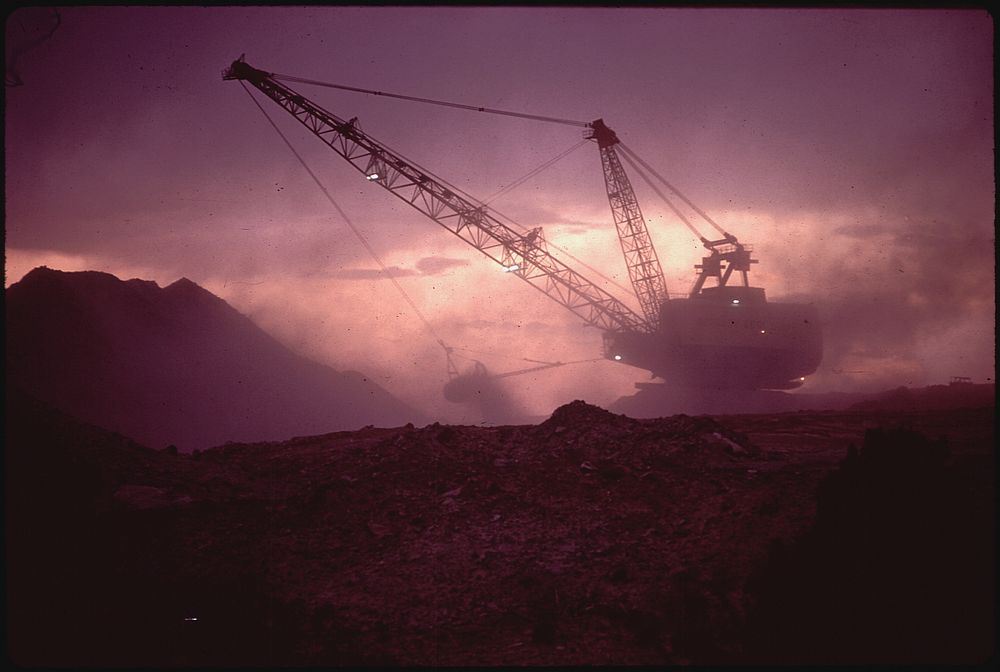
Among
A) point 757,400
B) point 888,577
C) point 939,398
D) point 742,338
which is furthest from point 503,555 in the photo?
point 939,398

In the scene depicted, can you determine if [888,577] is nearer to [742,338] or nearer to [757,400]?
[742,338]

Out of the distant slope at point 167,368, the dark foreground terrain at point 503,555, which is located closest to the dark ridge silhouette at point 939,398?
the dark foreground terrain at point 503,555

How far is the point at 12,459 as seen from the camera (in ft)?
21.1

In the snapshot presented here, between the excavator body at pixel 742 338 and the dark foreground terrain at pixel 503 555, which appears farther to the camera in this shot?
the excavator body at pixel 742 338

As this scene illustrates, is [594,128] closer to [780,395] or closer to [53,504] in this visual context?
[780,395]

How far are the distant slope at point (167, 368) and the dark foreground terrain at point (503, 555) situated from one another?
20.0 metres

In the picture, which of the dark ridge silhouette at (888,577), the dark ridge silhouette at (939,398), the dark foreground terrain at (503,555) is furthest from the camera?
the dark ridge silhouette at (939,398)

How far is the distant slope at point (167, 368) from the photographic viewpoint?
2467cm

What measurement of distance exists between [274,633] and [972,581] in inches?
264

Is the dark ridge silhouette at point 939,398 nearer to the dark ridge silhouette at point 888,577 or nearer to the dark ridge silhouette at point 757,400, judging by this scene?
the dark ridge silhouette at point 757,400

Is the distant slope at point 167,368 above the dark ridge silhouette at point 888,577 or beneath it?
above

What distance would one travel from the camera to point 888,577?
14.9 feet

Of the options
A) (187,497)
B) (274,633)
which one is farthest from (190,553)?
(274,633)

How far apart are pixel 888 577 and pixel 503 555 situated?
4096 mm
